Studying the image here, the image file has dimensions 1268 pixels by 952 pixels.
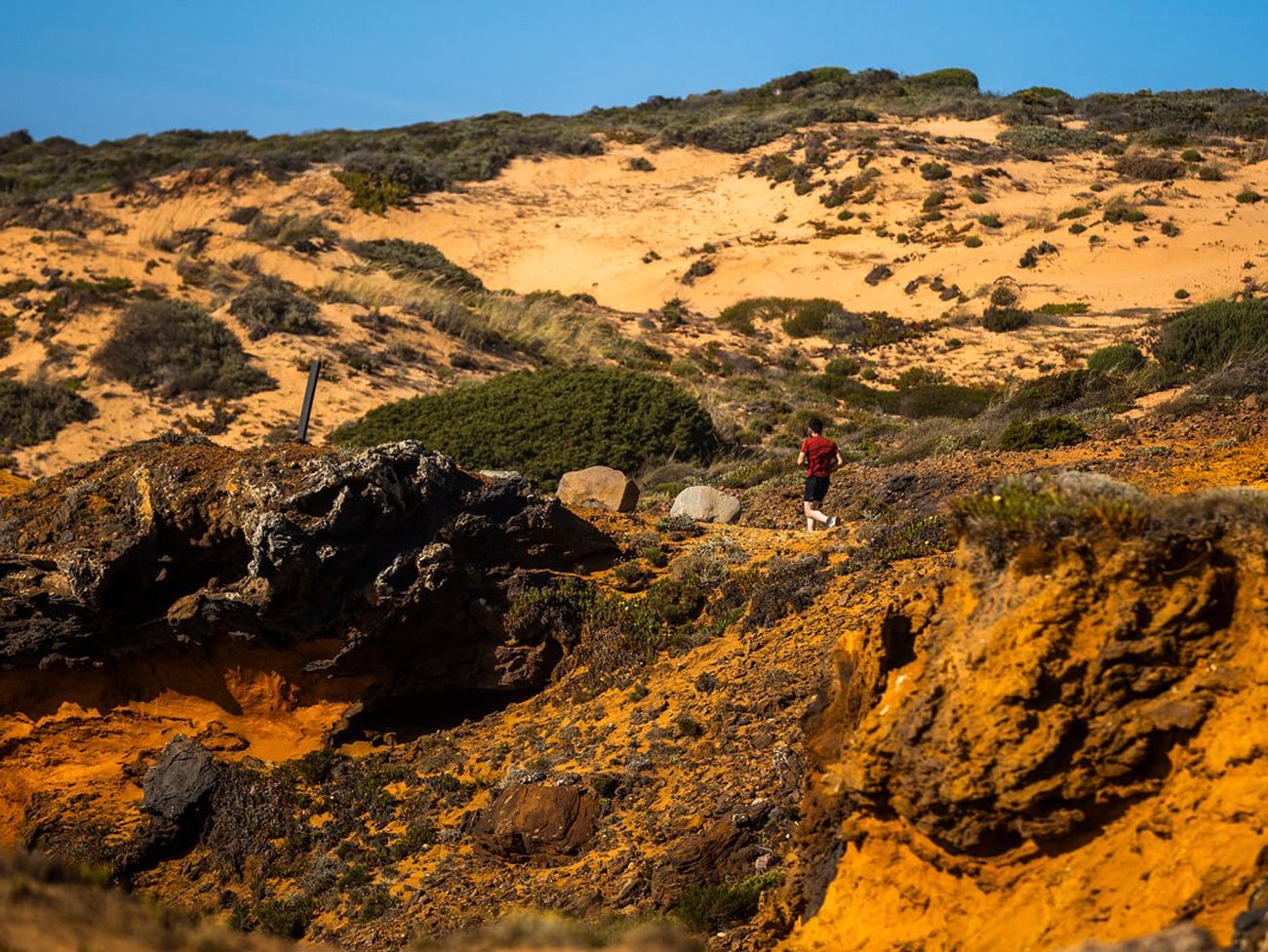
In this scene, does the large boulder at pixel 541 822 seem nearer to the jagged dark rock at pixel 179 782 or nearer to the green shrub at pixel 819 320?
the jagged dark rock at pixel 179 782

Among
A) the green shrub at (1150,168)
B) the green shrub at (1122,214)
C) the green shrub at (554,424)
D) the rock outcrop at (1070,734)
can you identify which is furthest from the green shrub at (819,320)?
the rock outcrop at (1070,734)

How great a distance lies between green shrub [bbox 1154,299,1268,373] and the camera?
2188cm

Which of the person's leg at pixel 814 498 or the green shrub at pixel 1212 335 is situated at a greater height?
the green shrub at pixel 1212 335

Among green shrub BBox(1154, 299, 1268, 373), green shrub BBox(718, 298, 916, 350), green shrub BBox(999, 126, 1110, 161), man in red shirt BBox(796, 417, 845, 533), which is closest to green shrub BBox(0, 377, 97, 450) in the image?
man in red shirt BBox(796, 417, 845, 533)

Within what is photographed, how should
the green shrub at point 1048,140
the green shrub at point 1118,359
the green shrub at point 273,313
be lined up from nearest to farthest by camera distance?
1. the green shrub at point 1118,359
2. the green shrub at point 273,313
3. the green shrub at point 1048,140

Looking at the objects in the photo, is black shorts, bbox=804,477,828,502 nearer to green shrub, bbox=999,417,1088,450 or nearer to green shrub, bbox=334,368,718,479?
green shrub, bbox=999,417,1088,450

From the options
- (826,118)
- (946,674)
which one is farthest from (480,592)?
(826,118)

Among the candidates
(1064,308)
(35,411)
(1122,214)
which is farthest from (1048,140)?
(35,411)

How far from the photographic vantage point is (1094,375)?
19.8 m

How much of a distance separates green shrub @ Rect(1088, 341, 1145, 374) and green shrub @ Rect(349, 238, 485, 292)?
18689 mm

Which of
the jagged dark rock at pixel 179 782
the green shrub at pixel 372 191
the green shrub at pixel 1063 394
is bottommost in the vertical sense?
the jagged dark rock at pixel 179 782

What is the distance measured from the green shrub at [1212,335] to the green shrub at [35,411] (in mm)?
21346

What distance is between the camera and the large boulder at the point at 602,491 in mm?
15375

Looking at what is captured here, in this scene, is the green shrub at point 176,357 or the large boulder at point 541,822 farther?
the green shrub at point 176,357
